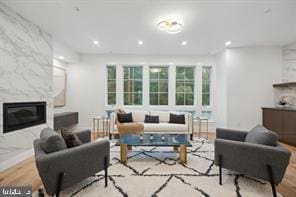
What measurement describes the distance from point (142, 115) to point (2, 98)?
11.9 ft

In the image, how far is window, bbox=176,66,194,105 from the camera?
23.2 feet

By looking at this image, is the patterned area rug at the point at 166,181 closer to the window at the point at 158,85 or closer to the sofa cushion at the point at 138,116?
the sofa cushion at the point at 138,116

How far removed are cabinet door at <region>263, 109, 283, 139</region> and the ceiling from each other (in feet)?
6.56

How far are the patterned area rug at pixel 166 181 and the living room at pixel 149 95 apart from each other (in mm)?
20

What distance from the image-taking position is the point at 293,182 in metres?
2.85

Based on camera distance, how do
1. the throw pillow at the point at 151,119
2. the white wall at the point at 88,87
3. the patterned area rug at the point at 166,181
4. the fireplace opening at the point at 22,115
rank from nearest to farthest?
the patterned area rug at the point at 166,181, the fireplace opening at the point at 22,115, the throw pillow at the point at 151,119, the white wall at the point at 88,87

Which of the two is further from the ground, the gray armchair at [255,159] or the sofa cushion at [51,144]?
the sofa cushion at [51,144]

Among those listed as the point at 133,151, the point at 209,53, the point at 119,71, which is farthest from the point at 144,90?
the point at 133,151

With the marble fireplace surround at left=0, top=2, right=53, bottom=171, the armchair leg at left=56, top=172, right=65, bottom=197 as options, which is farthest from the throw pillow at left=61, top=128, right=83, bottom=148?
the marble fireplace surround at left=0, top=2, right=53, bottom=171

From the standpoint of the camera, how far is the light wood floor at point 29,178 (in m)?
2.63

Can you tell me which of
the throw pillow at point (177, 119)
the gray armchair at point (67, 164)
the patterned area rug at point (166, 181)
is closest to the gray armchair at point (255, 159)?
the patterned area rug at point (166, 181)

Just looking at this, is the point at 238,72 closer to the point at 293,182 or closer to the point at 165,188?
the point at 293,182

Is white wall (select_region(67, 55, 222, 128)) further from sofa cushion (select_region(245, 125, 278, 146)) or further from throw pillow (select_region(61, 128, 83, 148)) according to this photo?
sofa cushion (select_region(245, 125, 278, 146))

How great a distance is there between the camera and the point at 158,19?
3.80 meters
